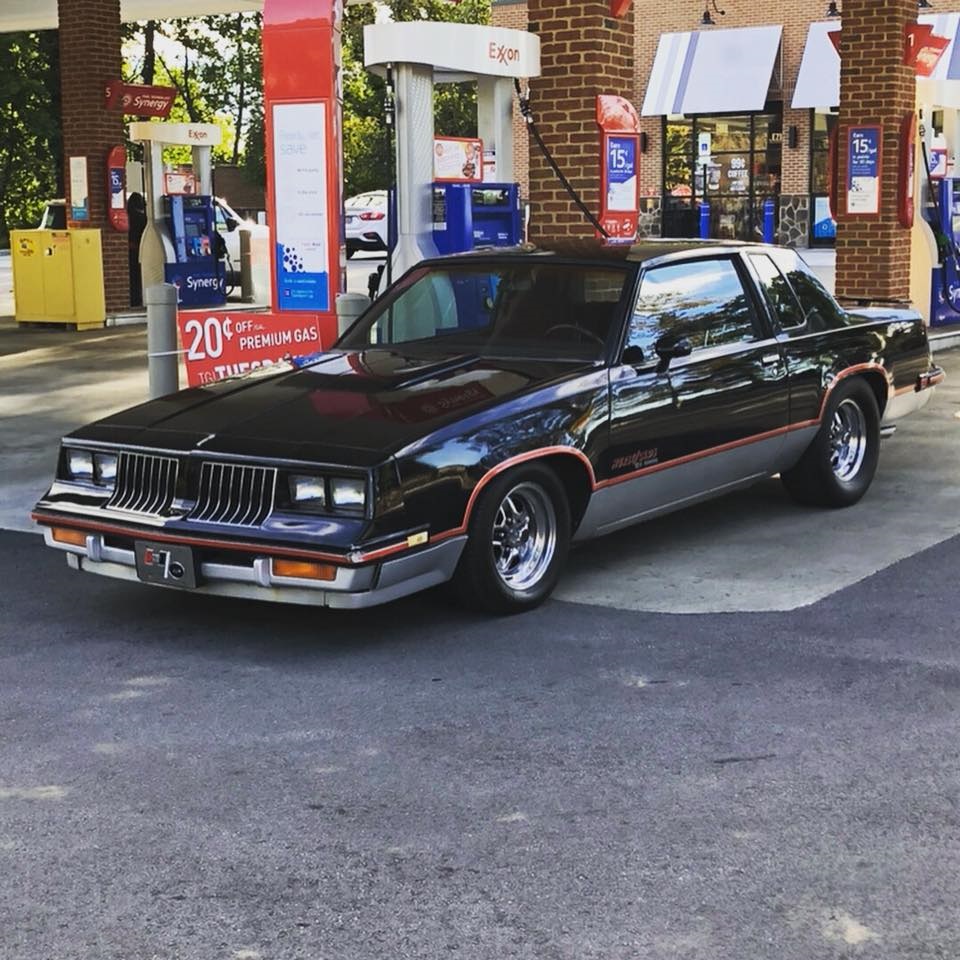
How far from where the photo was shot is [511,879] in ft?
12.8

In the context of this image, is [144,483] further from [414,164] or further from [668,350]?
[414,164]

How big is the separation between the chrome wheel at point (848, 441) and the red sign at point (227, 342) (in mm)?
3047

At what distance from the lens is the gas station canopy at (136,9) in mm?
24516

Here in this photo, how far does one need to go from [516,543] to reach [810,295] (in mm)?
2800

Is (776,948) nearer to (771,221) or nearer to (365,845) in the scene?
(365,845)

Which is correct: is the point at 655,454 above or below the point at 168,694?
above

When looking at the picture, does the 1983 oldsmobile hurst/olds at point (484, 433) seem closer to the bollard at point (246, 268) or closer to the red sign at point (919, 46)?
the red sign at point (919, 46)

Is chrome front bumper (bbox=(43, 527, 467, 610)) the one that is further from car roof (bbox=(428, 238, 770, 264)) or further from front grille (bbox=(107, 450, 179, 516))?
car roof (bbox=(428, 238, 770, 264))

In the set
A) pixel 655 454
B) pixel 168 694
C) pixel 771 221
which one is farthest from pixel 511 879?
pixel 771 221

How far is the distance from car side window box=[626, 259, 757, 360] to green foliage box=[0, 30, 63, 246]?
34.7m

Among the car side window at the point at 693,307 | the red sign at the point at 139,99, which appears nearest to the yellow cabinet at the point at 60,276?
the red sign at the point at 139,99

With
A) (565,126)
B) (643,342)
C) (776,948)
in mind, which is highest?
(565,126)

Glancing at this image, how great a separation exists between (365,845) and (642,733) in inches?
47.6

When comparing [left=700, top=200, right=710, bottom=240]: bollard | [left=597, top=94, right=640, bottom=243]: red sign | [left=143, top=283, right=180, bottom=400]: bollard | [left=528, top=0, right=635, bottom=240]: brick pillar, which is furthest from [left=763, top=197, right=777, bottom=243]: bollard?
[left=143, top=283, right=180, bottom=400]: bollard
